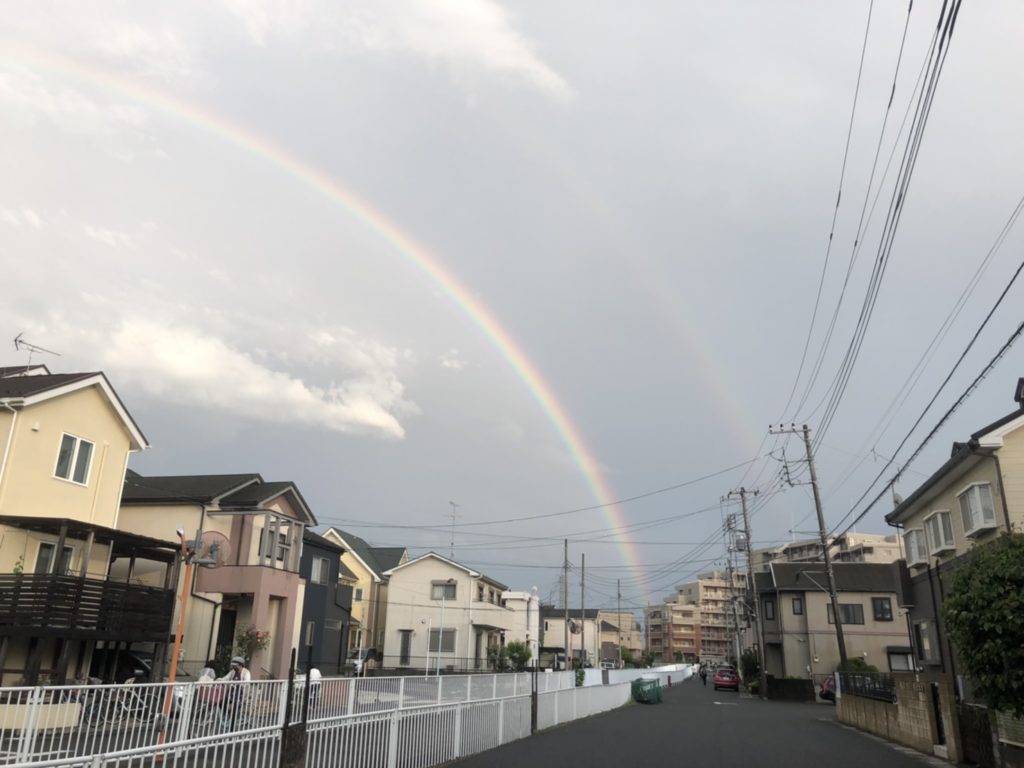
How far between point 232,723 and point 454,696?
5689 mm

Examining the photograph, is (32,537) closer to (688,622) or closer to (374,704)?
(374,704)

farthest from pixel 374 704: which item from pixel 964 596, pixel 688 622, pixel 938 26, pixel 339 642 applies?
pixel 688 622

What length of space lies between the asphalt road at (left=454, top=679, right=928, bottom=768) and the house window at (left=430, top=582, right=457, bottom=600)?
27161 millimetres

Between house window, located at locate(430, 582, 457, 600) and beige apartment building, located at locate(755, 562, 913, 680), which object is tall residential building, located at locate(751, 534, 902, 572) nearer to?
beige apartment building, located at locate(755, 562, 913, 680)

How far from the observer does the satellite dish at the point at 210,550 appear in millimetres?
13898

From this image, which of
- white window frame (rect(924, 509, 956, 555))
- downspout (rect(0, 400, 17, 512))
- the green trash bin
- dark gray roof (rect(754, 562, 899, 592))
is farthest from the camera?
dark gray roof (rect(754, 562, 899, 592))

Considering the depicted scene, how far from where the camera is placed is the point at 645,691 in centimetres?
3447

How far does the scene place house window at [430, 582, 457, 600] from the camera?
4969 centimetres

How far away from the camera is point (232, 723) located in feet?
35.2

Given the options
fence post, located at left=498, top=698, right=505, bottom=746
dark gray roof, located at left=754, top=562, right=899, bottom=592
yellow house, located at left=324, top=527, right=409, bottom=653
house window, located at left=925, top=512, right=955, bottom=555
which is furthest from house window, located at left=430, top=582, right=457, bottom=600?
fence post, located at left=498, top=698, right=505, bottom=746

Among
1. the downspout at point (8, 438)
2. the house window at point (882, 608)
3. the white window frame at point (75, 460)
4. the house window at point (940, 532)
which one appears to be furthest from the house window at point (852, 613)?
the downspout at point (8, 438)

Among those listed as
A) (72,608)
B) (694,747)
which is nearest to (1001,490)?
(694,747)

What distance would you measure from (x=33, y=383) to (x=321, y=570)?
54.7 feet

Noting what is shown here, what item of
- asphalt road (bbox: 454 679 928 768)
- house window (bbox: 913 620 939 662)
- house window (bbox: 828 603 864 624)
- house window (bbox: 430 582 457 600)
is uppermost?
house window (bbox: 430 582 457 600)
